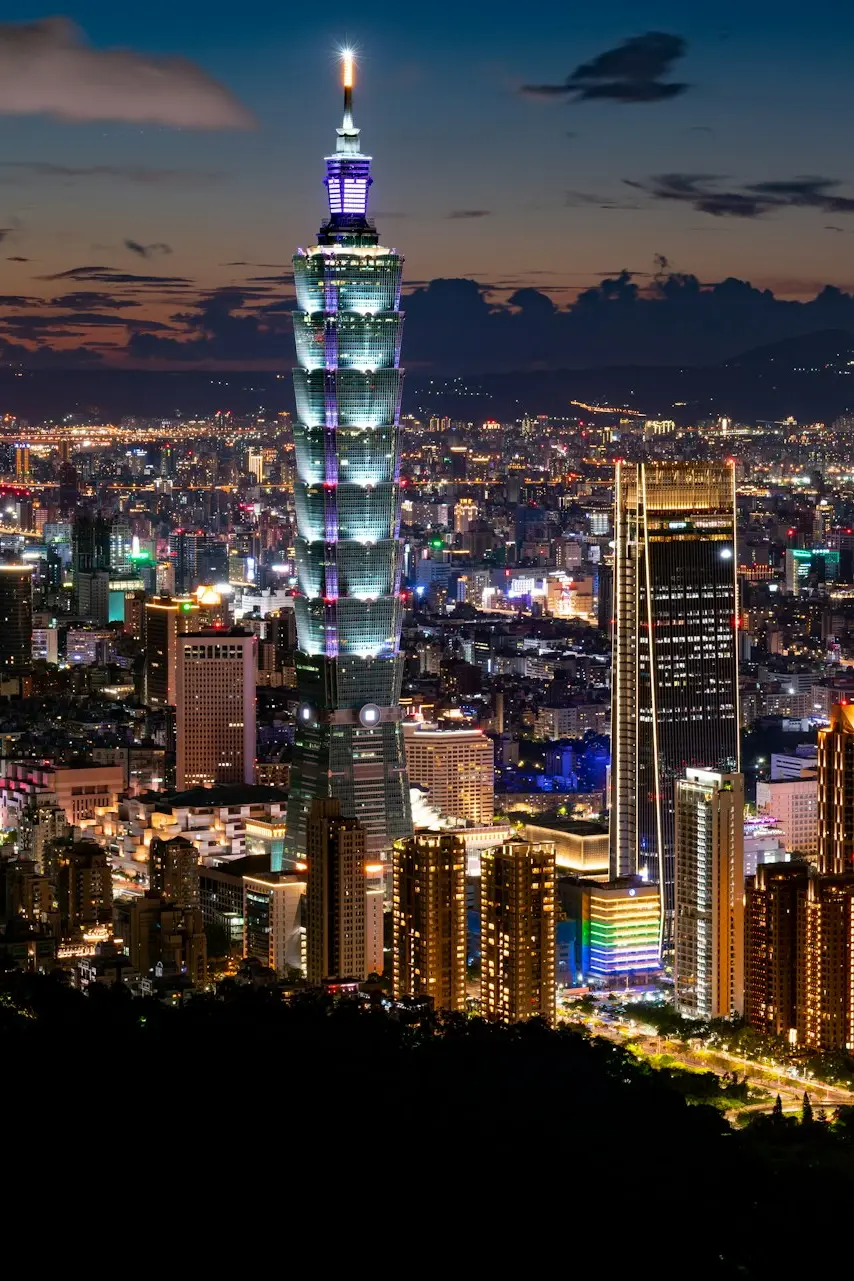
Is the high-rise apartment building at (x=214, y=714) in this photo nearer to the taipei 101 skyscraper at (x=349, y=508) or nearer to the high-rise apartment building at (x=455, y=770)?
the high-rise apartment building at (x=455, y=770)

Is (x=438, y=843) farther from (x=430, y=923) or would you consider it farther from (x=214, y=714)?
(x=214, y=714)

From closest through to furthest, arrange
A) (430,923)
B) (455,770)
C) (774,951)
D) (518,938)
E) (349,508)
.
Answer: (774,951), (518,938), (430,923), (349,508), (455,770)

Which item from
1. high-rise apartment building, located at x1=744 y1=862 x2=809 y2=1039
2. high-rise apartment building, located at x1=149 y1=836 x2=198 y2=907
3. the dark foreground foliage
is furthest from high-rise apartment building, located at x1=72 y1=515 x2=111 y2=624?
the dark foreground foliage

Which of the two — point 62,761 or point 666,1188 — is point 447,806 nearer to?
point 62,761

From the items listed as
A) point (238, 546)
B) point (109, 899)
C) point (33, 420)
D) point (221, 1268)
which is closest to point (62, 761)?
point (109, 899)

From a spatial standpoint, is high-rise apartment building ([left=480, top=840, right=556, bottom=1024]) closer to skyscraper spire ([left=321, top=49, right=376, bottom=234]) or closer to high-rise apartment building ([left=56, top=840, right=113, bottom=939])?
high-rise apartment building ([left=56, top=840, right=113, bottom=939])

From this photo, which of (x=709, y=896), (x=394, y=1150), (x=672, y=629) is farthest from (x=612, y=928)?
(x=394, y=1150)
